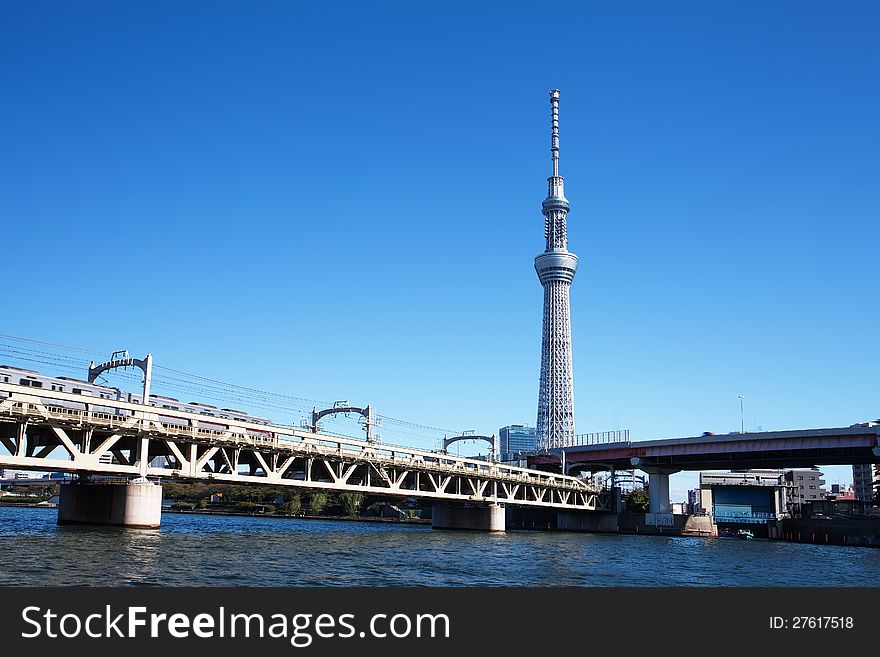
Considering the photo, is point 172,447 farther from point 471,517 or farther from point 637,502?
point 637,502

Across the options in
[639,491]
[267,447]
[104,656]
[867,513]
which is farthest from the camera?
[639,491]

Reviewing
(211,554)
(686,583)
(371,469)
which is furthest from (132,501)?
(686,583)

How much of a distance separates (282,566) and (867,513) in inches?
5034

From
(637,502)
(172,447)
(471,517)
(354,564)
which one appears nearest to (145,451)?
(172,447)

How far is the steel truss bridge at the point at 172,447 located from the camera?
72.1 meters

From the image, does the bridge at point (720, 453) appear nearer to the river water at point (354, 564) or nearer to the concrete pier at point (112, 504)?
the river water at point (354, 564)

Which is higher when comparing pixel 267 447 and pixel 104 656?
pixel 267 447

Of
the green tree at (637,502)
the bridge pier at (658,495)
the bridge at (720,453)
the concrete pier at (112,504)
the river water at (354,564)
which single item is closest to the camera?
the river water at (354,564)

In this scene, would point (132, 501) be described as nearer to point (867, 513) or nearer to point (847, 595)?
point (847, 595)

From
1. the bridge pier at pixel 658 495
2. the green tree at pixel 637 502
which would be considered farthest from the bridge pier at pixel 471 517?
the green tree at pixel 637 502

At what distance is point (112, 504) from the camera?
8219 cm

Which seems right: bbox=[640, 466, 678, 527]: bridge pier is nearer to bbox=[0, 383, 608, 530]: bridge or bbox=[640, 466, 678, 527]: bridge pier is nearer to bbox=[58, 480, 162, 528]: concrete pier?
bbox=[0, 383, 608, 530]: bridge

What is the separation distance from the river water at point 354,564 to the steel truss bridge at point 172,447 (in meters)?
6.77

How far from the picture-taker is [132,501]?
79.9m
